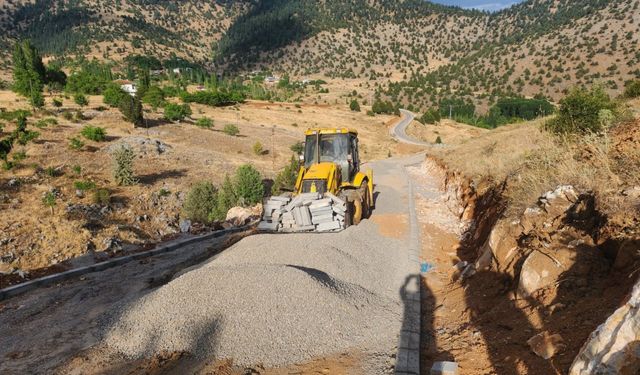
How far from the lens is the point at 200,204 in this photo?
19344 mm

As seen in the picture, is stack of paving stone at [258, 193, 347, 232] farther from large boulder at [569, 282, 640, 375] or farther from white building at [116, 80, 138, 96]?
white building at [116, 80, 138, 96]

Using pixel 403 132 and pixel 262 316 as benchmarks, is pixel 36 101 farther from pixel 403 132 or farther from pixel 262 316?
pixel 403 132

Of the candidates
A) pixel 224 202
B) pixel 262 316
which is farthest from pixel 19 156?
pixel 262 316

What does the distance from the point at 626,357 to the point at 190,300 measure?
5.98m

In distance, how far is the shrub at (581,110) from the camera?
1289 cm

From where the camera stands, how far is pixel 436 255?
11.1m

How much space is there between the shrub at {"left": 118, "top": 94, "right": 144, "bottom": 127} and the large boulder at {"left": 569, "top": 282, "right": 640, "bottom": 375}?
36.1m

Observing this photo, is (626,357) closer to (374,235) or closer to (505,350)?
(505,350)

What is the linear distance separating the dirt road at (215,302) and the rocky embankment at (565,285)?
1461mm

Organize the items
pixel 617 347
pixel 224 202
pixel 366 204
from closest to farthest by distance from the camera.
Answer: pixel 617 347 < pixel 366 204 < pixel 224 202

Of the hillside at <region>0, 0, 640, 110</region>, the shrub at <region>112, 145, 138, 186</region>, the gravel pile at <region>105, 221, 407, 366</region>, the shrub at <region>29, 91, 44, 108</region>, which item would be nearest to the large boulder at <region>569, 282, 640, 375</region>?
the gravel pile at <region>105, 221, 407, 366</region>

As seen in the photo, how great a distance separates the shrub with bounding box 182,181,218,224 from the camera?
746 inches

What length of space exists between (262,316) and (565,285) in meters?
4.68

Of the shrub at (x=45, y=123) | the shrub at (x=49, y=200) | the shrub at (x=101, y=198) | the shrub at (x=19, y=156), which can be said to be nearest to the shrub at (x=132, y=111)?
the shrub at (x=45, y=123)
